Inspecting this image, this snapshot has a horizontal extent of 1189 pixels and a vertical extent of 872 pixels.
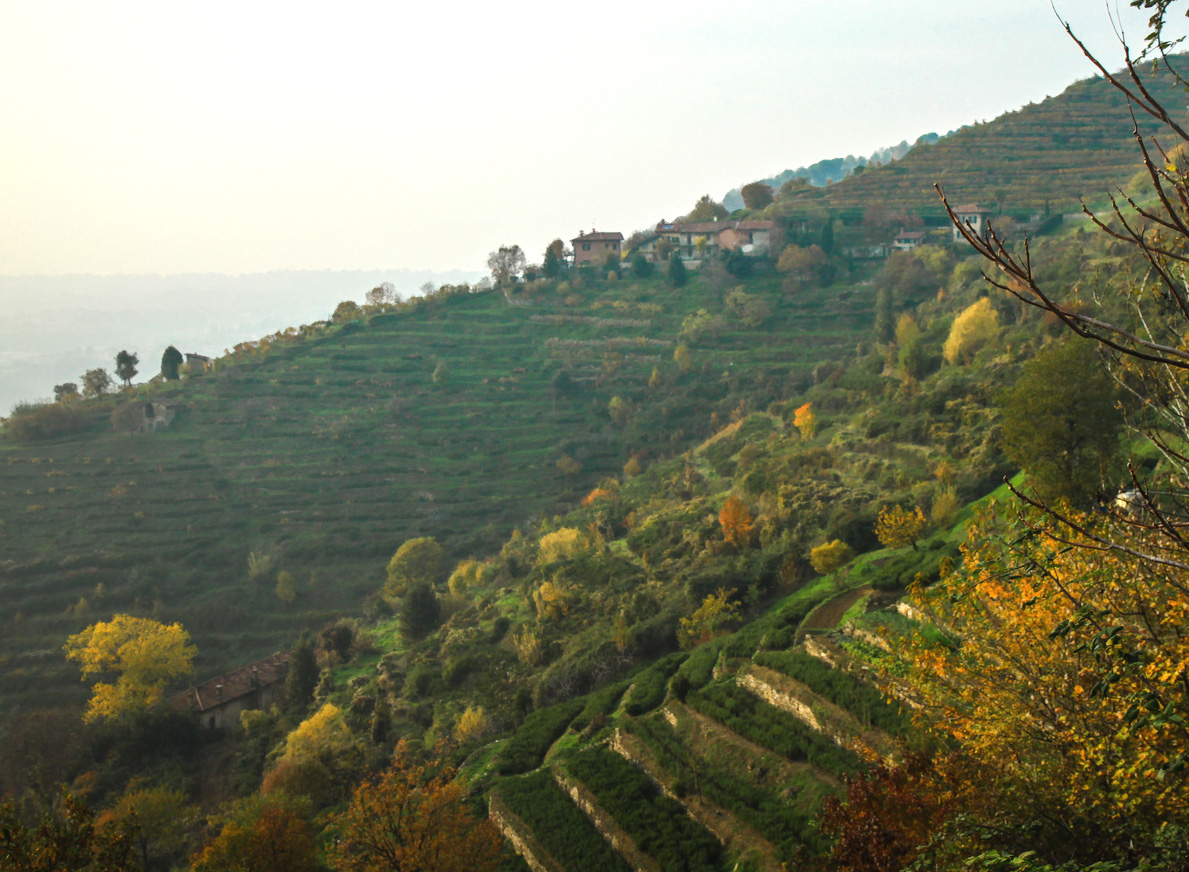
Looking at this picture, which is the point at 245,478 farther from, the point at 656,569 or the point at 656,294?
the point at 656,294

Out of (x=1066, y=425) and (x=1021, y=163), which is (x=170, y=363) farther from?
(x=1021, y=163)

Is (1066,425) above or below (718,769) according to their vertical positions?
above

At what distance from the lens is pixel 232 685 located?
32.9 m

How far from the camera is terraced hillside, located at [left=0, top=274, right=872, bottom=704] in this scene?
135ft

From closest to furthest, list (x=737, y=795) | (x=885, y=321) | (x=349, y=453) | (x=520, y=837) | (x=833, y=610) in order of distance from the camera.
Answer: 1. (x=737, y=795)
2. (x=520, y=837)
3. (x=833, y=610)
4. (x=885, y=321)
5. (x=349, y=453)

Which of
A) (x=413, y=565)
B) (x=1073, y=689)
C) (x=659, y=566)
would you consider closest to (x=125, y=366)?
(x=413, y=565)

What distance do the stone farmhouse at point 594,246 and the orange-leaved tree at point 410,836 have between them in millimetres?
74293

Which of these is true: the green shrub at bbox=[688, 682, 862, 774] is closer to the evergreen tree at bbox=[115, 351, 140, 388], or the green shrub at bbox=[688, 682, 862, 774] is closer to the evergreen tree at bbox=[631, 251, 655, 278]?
the evergreen tree at bbox=[631, 251, 655, 278]

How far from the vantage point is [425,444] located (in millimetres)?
56344

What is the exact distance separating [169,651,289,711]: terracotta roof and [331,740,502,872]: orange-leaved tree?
2015 centimetres

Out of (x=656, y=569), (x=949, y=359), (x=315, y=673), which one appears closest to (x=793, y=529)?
(x=656, y=569)

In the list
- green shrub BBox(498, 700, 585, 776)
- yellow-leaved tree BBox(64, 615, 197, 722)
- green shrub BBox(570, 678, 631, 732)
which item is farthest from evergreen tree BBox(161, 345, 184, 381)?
green shrub BBox(570, 678, 631, 732)

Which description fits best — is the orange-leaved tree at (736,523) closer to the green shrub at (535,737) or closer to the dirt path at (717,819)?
the green shrub at (535,737)

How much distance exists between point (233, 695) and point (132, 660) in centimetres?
475
